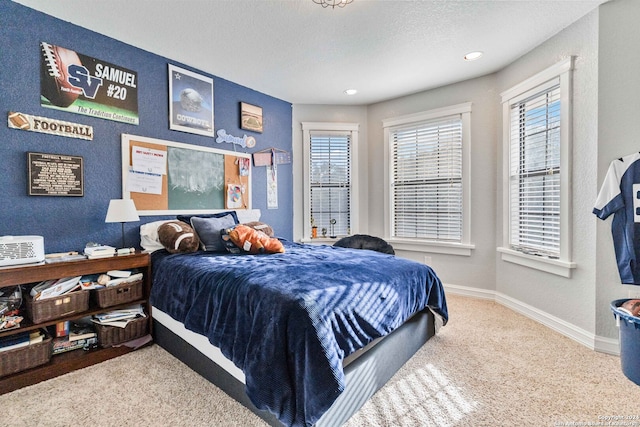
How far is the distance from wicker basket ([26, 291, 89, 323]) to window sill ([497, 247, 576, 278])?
386cm

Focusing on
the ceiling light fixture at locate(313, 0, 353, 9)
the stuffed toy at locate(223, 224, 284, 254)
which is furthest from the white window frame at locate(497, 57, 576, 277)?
the stuffed toy at locate(223, 224, 284, 254)

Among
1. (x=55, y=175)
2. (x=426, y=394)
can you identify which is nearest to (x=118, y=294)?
(x=55, y=175)

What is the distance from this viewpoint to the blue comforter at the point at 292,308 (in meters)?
1.31

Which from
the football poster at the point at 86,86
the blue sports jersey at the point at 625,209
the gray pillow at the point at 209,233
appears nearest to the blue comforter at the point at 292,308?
the gray pillow at the point at 209,233

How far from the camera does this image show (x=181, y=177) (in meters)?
3.05

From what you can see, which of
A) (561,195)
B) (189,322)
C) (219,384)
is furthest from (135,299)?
(561,195)

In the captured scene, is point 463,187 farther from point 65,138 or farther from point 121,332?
point 65,138

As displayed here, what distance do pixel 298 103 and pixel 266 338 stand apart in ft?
11.9

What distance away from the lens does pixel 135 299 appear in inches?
93.1

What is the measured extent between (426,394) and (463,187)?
262 centimetres

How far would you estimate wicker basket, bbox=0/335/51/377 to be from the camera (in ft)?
5.90

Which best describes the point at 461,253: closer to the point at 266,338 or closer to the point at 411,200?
the point at 411,200

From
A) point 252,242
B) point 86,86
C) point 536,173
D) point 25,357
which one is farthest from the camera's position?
point 536,173

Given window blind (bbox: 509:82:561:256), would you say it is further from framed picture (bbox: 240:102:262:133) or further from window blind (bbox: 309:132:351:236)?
framed picture (bbox: 240:102:262:133)
